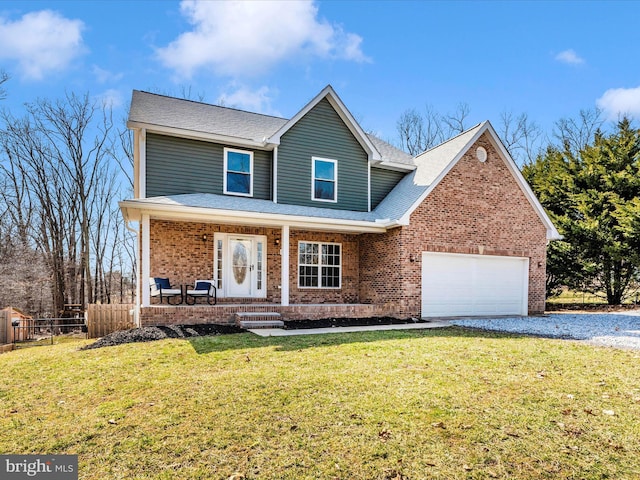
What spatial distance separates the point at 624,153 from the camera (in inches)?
700

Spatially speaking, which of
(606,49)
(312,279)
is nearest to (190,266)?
(312,279)

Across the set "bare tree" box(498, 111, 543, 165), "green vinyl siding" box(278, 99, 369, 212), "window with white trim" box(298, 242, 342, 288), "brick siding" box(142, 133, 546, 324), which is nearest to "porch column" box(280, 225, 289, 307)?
"brick siding" box(142, 133, 546, 324)

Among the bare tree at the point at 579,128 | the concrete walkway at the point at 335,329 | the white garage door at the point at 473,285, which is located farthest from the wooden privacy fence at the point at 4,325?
the bare tree at the point at 579,128

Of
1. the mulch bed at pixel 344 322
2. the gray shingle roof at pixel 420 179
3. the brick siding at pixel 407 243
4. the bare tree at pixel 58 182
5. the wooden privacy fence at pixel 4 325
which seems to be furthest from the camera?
the bare tree at pixel 58 182

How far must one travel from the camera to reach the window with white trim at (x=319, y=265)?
13594 millimetres

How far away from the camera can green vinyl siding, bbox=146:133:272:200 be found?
12.0 metres

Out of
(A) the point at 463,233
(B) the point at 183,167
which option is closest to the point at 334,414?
(B) the point at 183,167

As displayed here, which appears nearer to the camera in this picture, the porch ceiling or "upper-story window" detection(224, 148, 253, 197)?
the porch ceiling

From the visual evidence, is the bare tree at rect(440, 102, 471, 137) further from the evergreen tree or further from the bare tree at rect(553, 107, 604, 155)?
the evergreen tree

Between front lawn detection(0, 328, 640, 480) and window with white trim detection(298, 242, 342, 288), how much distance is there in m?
6.43

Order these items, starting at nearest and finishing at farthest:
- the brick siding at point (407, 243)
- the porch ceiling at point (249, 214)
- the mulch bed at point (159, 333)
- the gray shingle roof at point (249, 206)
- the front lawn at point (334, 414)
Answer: the front lawn at point (334, 414) → the mulch bed at point (159, 333) → the porch ceiling at point (249, 214) → the gray shingle roof at point (249, 206) → the brick siding at point (407, 243)

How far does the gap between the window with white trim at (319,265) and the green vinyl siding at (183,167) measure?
2.46 metres

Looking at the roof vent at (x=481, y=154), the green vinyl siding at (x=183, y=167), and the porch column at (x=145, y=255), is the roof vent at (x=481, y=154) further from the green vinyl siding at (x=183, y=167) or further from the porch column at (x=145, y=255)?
the porch column at (x=145, y=255)

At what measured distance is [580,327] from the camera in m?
10.9
